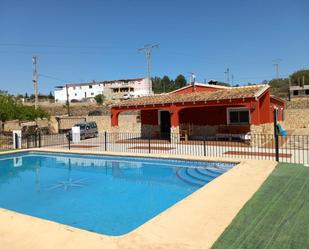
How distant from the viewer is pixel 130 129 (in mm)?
31453

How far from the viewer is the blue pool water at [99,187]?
7.62 m

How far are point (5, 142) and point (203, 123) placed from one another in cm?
1648

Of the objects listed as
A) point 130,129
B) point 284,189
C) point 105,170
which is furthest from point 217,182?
point 130,129

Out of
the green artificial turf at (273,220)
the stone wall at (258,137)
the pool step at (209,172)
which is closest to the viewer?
the green artificial turf at (273,220)

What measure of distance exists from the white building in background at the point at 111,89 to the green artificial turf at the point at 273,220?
78.5m

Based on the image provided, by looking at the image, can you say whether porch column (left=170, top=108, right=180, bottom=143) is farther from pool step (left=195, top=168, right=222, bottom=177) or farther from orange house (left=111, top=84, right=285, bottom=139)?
pool step (left=195, top=168, right=222, bottom=177)

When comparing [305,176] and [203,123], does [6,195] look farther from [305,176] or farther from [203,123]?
[203,123]

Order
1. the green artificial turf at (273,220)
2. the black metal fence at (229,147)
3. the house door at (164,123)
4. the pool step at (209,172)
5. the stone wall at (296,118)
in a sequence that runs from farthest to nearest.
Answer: the stone wall at (296,118) → the house door at (164,123) → the black metal fence at (229,147) → the pool step at (209,172) → the green artificial turf at (273,220)

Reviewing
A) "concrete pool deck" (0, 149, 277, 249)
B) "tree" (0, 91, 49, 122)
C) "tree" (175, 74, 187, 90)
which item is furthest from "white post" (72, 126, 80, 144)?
"tree" (175, 74, 187, 90)

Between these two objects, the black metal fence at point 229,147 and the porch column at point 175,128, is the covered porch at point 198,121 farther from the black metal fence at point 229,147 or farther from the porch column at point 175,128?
the black metal fence at point 229,147

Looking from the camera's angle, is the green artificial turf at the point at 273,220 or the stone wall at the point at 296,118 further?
the stone wall at the point at 296,118

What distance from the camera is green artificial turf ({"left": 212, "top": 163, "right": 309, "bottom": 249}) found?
4617mm

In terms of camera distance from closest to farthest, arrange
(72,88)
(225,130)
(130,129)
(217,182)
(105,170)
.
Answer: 1. (217,182)
2. (105,170)
3. (225,130)
4. (130,129)
5. (72,88)

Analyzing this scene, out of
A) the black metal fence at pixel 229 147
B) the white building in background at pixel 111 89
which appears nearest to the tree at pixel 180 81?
the white building in background at pixel 111 89
